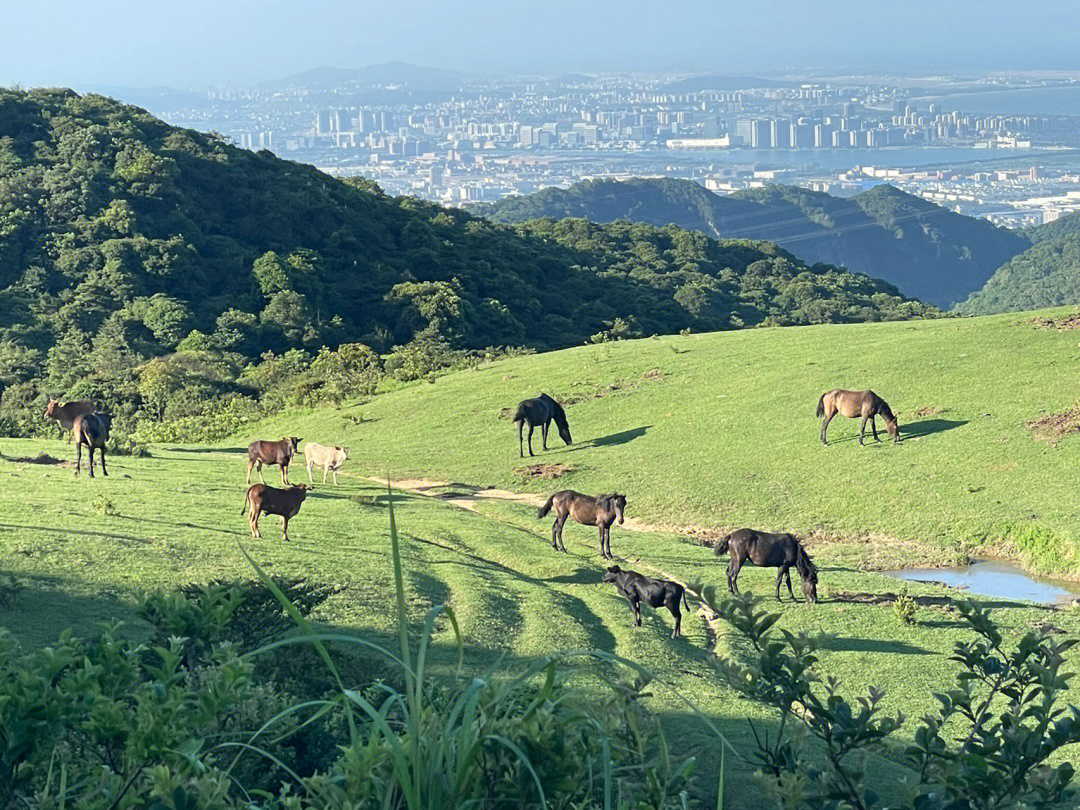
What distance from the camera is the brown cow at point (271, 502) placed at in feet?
52.0

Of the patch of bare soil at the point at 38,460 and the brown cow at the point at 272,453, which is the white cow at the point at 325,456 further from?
the patch of bare soil at the point at 38,460

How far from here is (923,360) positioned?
2706cm

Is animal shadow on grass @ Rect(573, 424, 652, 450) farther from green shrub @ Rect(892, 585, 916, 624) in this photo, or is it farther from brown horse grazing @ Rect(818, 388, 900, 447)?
green shrub @ Rect(892, 585, 916, 624)

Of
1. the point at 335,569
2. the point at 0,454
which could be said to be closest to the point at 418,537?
the point at 335,569

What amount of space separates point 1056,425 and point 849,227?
17065 cm

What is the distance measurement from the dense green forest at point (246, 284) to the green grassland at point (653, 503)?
26.4 ft

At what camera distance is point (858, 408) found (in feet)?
74.9

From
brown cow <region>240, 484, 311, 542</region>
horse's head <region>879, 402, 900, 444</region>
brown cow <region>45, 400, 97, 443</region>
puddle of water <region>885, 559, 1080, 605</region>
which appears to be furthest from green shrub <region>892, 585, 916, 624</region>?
brown cow <region>45, 400, 97, 443</region>

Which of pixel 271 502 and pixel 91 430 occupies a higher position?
pixel 91 430

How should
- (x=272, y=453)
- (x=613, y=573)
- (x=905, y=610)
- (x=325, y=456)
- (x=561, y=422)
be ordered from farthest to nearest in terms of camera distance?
1. (x=561, y=422)
2. (x=325, y=456)
3. (x=272, y=453)
4. (x=905, y=610)
5. (x=613, y=573)

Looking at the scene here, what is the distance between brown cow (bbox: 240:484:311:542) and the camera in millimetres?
15859

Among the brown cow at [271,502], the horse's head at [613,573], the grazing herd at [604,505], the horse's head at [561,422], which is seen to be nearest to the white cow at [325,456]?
the grazing herd at [604,505]

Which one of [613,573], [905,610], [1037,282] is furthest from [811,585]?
[1037,282]

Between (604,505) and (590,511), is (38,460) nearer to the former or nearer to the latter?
(590,511)
